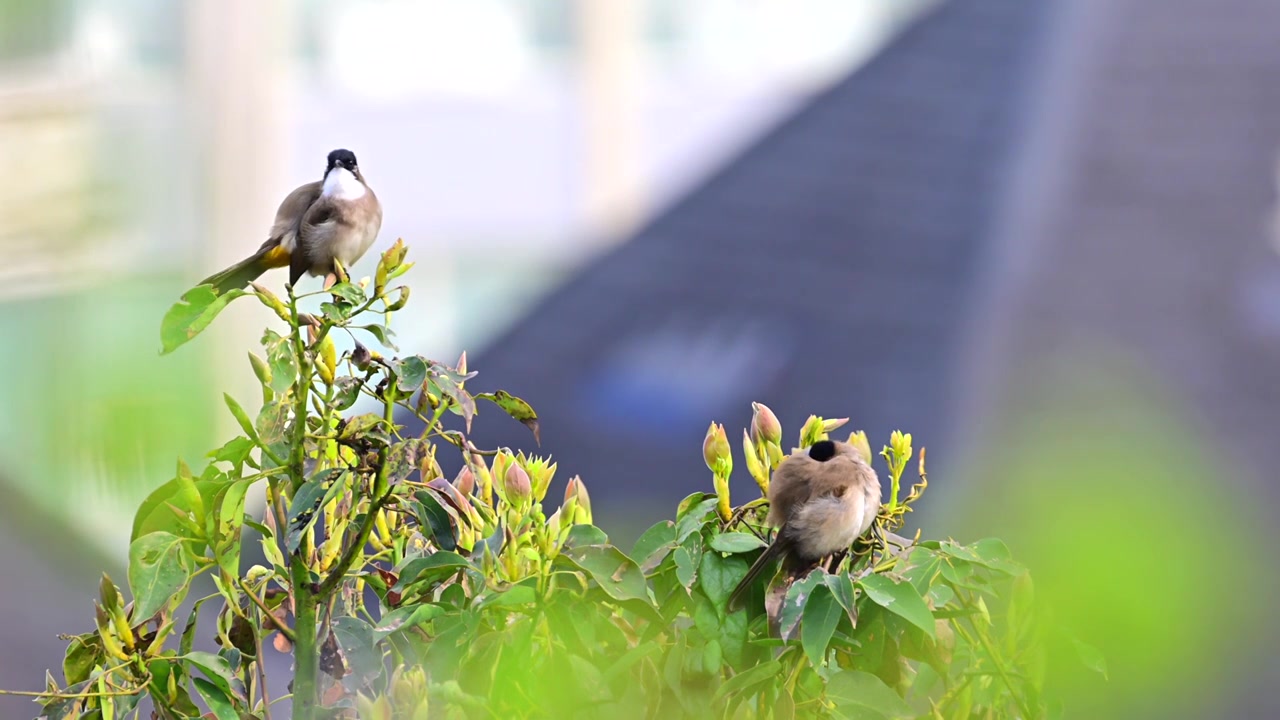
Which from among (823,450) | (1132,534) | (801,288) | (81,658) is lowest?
(801,288)

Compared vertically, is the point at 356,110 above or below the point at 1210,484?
below

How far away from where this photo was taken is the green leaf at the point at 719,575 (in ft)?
1.78

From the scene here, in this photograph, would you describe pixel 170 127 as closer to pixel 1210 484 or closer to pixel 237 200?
pixel 237 200

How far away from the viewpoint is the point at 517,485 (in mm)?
594

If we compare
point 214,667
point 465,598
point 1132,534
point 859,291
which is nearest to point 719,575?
point 465,598

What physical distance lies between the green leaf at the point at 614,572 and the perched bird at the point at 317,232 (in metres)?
0.19

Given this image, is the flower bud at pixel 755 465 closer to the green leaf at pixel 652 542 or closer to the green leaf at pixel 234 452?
the green leaf at pixel 652 542

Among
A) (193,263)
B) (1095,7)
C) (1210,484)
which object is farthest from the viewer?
(193,263)

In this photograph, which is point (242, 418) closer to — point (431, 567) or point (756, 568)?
point (431, 567)

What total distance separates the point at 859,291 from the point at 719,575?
1.89 m

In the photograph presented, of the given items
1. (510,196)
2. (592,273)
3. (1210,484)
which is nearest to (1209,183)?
(1210,484)

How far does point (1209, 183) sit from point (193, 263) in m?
1.98

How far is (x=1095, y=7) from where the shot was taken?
94.9 inches

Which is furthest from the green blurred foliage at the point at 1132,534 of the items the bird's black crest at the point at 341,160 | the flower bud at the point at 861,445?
the bird's black crest at the point at 341,160
